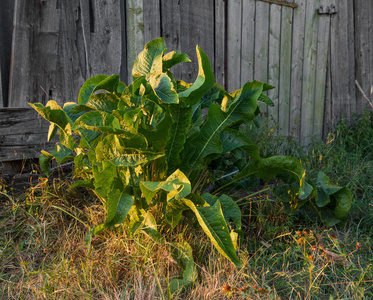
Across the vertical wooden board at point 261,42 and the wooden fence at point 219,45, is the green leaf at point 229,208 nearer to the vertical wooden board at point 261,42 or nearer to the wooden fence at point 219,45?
the wooden fence at point 219,45

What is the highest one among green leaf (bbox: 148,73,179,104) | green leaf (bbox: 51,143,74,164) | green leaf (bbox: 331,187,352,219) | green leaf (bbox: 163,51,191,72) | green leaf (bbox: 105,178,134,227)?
green leaf (bbox: 163,51,191,72)

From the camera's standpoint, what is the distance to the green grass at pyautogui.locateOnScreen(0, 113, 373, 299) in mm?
1729

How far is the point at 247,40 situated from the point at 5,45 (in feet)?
7.63

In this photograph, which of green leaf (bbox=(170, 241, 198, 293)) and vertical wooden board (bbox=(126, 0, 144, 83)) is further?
vertical wooden board (bbox=(126, 0, 144, 83))

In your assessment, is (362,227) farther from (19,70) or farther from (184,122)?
(19,70)

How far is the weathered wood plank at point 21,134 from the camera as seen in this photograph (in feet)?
8.57

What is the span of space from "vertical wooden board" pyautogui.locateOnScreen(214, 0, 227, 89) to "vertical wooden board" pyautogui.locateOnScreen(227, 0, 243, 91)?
2.3 inches

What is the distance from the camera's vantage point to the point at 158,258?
6.13ft

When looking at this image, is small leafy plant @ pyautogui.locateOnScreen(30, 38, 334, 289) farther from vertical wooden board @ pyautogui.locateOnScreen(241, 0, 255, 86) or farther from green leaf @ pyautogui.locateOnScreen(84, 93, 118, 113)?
vertical wooden board @ pyautogui.locateOnScreen(241, 0, 255, 86)

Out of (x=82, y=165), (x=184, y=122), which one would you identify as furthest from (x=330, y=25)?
(x=82, y=165)

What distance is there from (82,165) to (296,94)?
300 centimetres

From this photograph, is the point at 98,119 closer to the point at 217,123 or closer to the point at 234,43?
the point at 217,123

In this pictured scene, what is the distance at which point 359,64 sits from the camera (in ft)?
16.0

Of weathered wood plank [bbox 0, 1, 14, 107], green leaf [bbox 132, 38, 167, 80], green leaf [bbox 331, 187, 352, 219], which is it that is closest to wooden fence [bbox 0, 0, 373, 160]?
weathered wood plank [bbox 0, 1, 14, 107]
